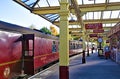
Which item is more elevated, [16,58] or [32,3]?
[32,3]

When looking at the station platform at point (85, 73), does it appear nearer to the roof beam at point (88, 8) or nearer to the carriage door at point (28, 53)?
the carriage door at point (28, 53)

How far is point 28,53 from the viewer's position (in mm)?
12852

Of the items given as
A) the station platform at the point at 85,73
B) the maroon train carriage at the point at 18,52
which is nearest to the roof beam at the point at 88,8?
the station platform at the point at 85,73

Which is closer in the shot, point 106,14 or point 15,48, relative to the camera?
point 15,48

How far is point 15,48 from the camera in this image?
10.9 meters

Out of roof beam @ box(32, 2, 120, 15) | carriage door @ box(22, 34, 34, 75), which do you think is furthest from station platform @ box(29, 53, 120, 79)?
roof beam @ box(32, 2, 120, 15)

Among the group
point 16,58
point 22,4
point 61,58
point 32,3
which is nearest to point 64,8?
point 61,58

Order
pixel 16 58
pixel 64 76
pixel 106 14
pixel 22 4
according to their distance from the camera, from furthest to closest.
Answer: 1. pixel 106 14
2. pixel 22 4
3. pixel 16 58
4. pixel 64 76

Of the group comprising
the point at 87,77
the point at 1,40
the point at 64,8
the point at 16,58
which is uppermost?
the point at 64,8

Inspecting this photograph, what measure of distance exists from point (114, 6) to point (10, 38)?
1234 centimetres

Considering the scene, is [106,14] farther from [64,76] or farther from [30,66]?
[64,76]

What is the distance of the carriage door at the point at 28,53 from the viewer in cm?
1212

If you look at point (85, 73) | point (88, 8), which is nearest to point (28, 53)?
point (85, 73)

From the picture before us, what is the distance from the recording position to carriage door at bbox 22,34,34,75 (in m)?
12.1
